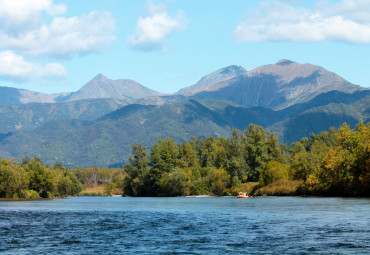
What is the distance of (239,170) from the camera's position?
6260 inches

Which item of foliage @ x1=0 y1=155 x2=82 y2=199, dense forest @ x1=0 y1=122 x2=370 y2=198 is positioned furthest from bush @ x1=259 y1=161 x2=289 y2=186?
foliage @ x1=0 y1=155 x2=82 y2=199

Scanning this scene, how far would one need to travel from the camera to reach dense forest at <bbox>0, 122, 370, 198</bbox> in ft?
354

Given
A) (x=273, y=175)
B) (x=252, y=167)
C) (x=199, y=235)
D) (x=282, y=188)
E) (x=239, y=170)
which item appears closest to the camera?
(x=199, y=235)

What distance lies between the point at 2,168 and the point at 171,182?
57.4 meters

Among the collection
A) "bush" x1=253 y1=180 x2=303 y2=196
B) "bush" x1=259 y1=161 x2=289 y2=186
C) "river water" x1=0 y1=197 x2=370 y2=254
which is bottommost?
"river water" x1=0 y1=197 x2=370 y2=254

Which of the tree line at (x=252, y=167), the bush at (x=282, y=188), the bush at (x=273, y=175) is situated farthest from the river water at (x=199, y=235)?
the bush at (x=273, y=175)

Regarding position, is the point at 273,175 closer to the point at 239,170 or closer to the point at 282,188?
the point at 282,188

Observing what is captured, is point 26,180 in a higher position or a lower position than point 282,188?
higher

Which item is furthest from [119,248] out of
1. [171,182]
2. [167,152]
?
[167,152]

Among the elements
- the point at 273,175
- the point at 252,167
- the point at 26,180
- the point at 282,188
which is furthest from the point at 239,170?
the point at 26,180

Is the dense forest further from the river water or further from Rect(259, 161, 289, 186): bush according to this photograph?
the river water

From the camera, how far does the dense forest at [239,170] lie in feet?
354

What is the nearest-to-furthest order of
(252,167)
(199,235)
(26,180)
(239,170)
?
(199,235) < (26,180) < (239,170) < (252,167)

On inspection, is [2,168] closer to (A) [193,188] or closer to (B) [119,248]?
Result: (A) [193,188]
